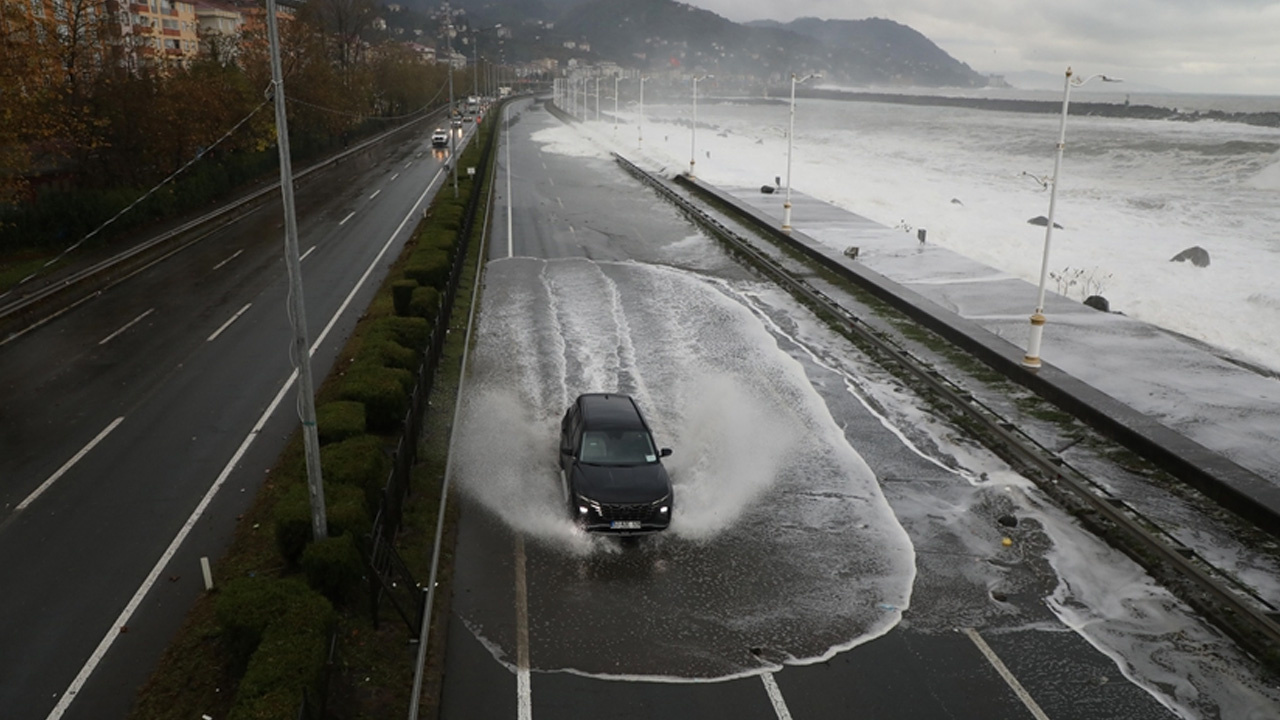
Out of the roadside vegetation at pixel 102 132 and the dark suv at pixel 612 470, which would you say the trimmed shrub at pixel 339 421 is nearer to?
the dark suv at pixel 612 470

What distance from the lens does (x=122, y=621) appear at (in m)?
11.8

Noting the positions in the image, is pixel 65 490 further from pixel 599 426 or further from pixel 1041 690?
pixel 1041 690

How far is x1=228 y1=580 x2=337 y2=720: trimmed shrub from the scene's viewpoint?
8.84m

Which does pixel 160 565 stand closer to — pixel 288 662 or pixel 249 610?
pixel 249 610

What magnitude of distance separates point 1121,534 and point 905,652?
5206 millimetres

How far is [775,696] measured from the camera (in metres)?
10.5

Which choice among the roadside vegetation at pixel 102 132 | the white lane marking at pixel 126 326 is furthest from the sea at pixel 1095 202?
the roadside vegetation at pixel 102 132

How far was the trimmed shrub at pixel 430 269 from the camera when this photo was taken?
26375 mm

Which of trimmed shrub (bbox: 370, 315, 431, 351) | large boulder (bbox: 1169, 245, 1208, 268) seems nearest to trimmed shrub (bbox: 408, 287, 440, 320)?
trimmed shrub (bbox: 370, 315, 431, 351)

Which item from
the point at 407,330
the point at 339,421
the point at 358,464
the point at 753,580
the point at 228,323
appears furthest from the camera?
the point at 228,323

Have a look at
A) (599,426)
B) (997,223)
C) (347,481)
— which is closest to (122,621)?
(347,481)

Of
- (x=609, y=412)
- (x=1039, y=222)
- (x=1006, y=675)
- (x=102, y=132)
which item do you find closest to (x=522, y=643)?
(x=609, y=412)

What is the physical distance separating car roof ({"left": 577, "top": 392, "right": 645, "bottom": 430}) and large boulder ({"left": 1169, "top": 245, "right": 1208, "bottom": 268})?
36.9 m

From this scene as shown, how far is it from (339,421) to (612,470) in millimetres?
5012
